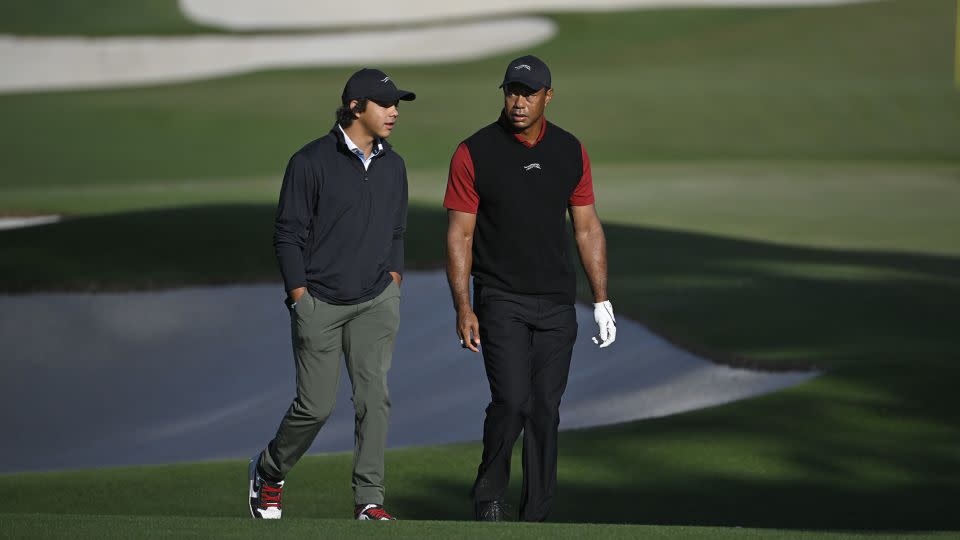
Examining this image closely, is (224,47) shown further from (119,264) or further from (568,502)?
(568,502)

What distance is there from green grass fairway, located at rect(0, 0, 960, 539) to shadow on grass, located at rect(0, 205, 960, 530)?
3 cm

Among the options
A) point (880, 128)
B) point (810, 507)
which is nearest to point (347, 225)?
point (810, 507)

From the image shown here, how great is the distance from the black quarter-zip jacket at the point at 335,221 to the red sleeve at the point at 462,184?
1.03 feet

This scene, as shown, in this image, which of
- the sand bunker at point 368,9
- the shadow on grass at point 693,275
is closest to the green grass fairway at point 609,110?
the sand bunker at point 368,9

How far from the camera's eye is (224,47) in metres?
58.7

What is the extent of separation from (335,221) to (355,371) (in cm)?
78

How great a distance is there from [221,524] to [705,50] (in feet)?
157

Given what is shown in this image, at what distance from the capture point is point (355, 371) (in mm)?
8578

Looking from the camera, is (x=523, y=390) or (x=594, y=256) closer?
(x=523, y=390)

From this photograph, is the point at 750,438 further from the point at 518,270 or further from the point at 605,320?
the point at 518,270

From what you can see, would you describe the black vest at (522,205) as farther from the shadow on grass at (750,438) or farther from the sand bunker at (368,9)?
the sand bunker at (368,9)

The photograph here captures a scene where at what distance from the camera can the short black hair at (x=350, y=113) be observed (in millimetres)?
8484

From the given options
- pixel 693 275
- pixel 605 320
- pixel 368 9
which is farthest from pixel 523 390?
pixel 368 9

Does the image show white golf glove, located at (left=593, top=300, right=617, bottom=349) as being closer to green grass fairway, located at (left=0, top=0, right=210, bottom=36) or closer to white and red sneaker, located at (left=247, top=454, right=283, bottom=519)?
white and red sneaker, located at (left=247, top=454, right=283, bottom=519)
